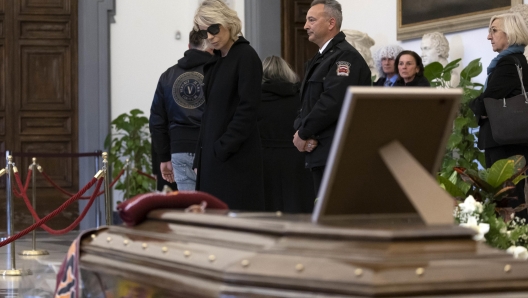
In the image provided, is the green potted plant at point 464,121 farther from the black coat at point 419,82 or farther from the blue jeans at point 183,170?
the blue jeans at point 183,170

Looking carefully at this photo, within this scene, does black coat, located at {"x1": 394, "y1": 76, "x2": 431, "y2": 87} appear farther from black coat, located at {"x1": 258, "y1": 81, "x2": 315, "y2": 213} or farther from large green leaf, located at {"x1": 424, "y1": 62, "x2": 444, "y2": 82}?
black coat, located at {"x1": 258, "y1": 81, "x2": 315, "y2": 213}

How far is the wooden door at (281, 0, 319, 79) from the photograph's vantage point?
1188cm

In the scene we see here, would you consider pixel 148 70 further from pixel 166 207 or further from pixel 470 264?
pixel 470 264

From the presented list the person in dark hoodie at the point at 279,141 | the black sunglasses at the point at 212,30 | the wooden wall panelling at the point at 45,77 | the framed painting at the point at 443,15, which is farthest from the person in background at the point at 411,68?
the wooden wall panelling at the point at 45,77

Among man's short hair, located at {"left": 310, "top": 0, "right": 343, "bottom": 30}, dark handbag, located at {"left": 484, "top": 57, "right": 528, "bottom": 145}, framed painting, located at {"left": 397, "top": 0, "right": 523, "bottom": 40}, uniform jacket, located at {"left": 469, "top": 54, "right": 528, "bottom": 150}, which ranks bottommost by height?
dark handbag, located at {"left": 484, "top": 57, "right": 528, "bottom": 145}

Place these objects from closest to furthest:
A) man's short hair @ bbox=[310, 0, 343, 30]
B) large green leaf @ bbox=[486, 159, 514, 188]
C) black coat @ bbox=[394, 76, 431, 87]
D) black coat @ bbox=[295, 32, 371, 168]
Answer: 1. large green leaf @ bbox=[486, 159, 514, 188]
2. black coat @ bbox=[295, 32, 371, 168]
3. man's short hair @ bbox=[310, 0, 343, 30]
4. black coat @ bbox=[394, 76, 431, 87]

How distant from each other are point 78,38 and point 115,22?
542 millimetres

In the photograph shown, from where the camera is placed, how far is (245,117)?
15.9 feet

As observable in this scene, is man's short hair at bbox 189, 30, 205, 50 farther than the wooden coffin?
Yes

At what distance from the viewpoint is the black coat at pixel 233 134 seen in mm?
4844

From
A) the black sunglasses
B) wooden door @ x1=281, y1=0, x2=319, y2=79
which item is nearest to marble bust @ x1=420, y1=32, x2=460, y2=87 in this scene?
wooden door @ x1=281, y1=0, x2=319, y2=79

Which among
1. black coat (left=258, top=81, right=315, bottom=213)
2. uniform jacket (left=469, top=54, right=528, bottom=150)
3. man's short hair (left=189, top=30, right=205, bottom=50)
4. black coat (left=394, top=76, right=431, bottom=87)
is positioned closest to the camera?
uniform jacket (left=469, top=54, right=528, bottom=150)

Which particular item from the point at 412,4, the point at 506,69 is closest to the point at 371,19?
the point at 412,4

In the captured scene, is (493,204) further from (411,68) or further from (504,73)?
(411,68)
